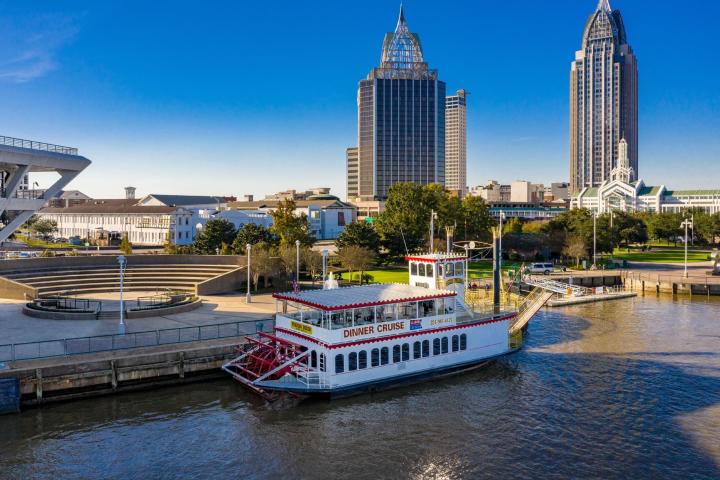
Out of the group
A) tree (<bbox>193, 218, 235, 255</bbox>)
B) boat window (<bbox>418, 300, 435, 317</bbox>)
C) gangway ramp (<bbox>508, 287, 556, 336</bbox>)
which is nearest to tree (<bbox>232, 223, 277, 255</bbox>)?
tree (<bbox>193, 218, 235, 255</bbox>)

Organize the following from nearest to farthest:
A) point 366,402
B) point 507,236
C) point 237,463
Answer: point 237,463
point 366,402
point 507,236

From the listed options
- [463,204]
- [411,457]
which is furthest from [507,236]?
[411,457]

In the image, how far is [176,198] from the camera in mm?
158625

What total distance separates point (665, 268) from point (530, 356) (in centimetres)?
5621

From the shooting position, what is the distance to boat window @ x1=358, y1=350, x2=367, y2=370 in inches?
1220

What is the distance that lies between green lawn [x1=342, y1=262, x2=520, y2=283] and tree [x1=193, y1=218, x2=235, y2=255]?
16.4m

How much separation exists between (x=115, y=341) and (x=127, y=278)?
80.0 feet

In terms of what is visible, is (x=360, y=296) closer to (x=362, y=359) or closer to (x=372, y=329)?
(x=372, y=329)

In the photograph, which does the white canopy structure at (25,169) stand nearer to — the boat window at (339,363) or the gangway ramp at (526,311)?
the boat window at (339,363)

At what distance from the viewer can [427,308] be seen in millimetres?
34312

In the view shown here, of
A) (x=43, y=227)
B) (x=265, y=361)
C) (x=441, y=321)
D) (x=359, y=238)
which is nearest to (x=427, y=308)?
(x=441, y=321)

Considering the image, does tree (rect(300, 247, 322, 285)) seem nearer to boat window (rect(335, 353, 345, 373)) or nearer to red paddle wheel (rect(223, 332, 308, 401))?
red paddle wheel (rect(223, 332, 308, 401))

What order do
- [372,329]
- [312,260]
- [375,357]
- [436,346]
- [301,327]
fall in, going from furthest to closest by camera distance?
[312,260] < [436,346] < [301,327] < [375,357] < [372,329]

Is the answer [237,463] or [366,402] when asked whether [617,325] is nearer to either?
[366,402]
